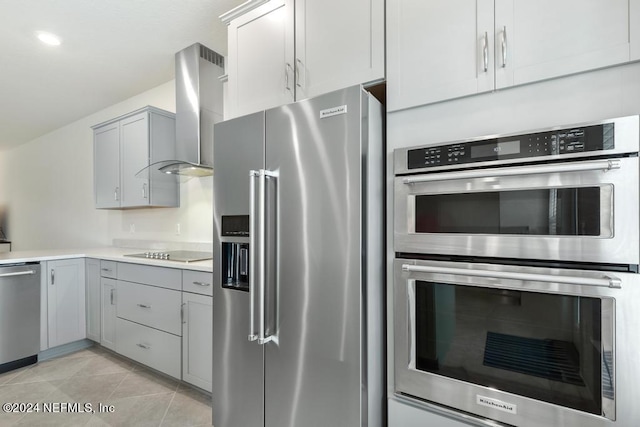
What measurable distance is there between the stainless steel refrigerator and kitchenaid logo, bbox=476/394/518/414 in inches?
15.7

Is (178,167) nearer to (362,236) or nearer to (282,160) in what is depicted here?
(282,160)

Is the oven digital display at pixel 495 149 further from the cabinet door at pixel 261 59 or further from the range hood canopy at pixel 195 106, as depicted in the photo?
the range hood canopy at pixel 195 106

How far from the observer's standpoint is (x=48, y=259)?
302 centimetres

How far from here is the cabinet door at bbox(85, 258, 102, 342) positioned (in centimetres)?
315

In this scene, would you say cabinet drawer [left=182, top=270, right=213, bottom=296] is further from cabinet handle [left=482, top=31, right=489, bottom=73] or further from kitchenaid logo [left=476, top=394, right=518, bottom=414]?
cabinet handle [left=482, top=31, right=489, bottom=73]

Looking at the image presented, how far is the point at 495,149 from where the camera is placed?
1132 mm

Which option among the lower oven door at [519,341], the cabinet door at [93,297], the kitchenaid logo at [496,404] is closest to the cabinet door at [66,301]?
the cabinet door at [93,297]

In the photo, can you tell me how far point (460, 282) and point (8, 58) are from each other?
4320 millimetres

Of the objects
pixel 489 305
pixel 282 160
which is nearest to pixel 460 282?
pixel 489 305

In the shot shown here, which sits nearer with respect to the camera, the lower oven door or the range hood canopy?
the lower oven door

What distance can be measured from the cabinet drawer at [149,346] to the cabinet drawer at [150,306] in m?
0.06

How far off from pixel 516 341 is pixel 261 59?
1819 millimetres

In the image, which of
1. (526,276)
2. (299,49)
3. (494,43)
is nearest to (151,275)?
(299,49)

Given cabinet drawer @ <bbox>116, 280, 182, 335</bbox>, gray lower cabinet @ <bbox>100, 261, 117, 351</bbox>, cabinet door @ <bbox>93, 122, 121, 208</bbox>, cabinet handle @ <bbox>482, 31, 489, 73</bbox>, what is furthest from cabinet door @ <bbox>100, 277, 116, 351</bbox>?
cabinet handle @ <bbox>482, 31, 489, 73</bbox>
